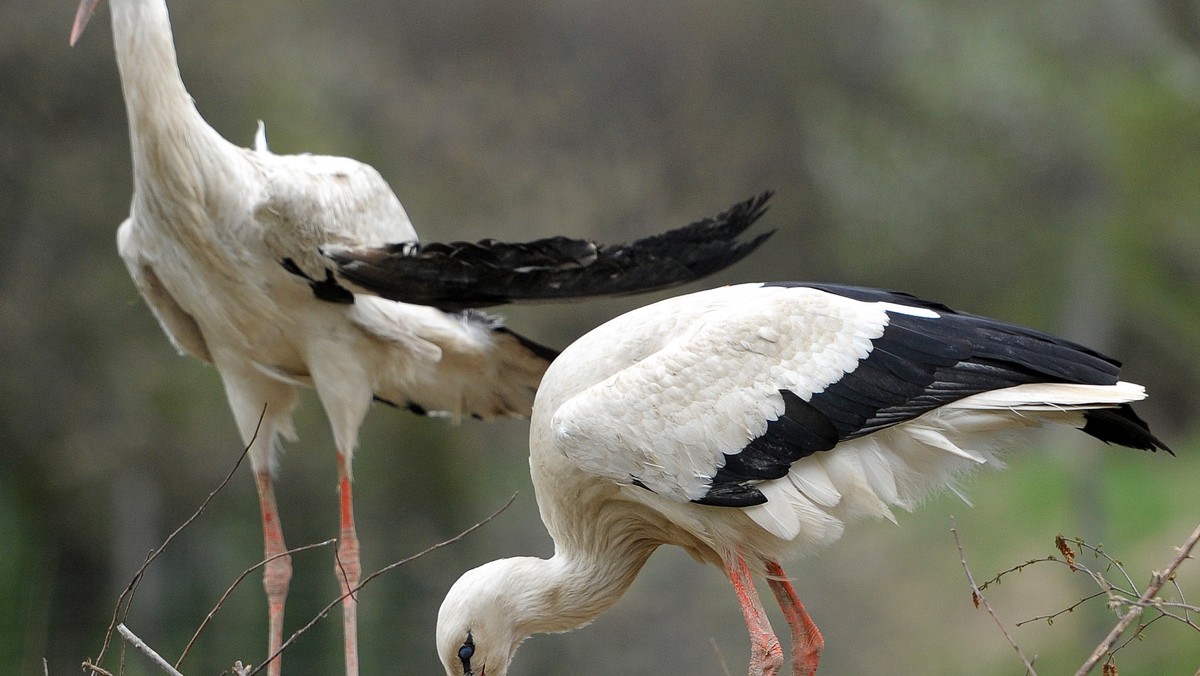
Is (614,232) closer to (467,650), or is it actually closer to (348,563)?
(348,563)

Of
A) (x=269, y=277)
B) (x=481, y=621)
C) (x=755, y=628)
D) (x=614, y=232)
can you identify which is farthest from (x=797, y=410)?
(x=614, y=232)

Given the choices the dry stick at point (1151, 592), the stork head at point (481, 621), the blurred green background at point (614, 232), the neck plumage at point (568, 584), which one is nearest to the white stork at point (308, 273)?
the stork head at point (481, 621)

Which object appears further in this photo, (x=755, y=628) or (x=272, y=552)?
(x=272, y=552)

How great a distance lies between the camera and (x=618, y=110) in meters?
9.47

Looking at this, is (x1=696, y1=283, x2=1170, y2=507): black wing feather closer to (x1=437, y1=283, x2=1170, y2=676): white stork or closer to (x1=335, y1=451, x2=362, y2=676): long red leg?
(x1=437, y1=283, x2=1170, y2=676): white stork

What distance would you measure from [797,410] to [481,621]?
90 centimetres

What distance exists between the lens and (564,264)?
3299 millimetres

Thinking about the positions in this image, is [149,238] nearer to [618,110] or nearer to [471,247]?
[471,247]

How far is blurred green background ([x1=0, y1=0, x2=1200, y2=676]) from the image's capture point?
6883 mm

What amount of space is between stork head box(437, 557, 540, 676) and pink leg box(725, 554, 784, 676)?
532 mm

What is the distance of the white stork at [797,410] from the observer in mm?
2781

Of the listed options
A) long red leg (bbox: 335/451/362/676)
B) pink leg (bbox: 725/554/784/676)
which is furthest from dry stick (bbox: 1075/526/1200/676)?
long red leg (bbox: 335/451/362/676)

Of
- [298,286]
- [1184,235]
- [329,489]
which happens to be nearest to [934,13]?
[1184,235]

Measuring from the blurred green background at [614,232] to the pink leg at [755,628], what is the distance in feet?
10.4
